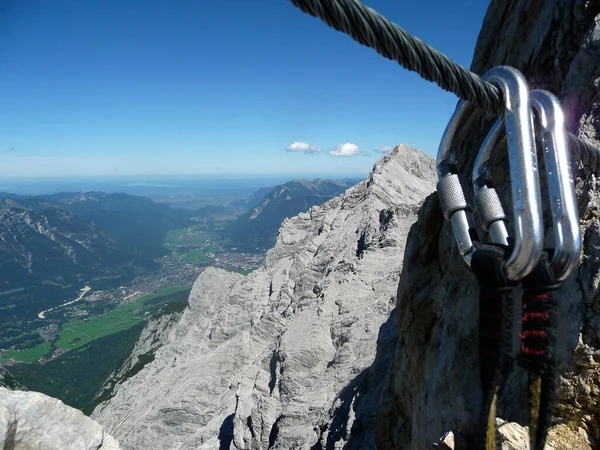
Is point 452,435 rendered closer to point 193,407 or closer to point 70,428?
point 70,428

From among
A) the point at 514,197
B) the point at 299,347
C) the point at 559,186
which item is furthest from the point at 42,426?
the point at 299,347

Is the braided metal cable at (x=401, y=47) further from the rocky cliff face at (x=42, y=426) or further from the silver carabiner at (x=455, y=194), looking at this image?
the rocky cliff face at (x=42, y=426)

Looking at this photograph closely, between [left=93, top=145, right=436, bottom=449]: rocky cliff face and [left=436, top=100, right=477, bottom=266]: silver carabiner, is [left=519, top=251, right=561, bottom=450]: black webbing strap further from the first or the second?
[left=93, top=145, right=436, bottom=449]: rocky cliff face

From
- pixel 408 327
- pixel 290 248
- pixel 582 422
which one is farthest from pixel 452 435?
pixel 290 248

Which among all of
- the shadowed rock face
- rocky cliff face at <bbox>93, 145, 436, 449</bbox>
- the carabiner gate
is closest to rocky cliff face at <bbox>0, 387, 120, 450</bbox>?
the shadowed rock face

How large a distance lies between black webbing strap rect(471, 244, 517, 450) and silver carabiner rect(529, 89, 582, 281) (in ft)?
1.03

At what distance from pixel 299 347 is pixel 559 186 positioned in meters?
30.7

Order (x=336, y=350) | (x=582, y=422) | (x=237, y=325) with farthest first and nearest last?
(x=237, y=325)
(x=336, y=350)
(x=582, y=422)

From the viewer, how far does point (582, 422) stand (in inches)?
163

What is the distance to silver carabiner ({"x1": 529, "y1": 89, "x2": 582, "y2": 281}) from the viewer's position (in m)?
2.18

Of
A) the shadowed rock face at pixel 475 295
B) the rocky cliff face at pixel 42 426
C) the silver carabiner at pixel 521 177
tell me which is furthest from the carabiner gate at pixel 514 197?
the rocky cliff face at pixel 42 426

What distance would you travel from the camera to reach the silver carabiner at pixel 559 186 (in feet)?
7.15

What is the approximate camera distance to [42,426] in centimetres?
951

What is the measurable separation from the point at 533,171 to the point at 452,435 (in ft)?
13.3
